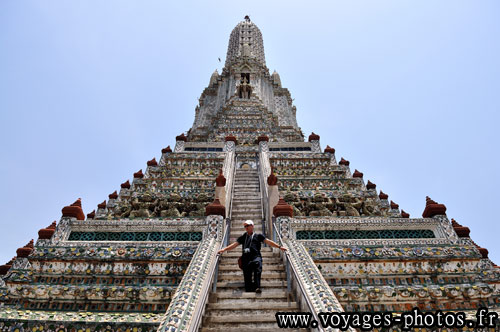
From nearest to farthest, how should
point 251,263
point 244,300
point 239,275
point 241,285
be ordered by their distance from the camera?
point 244,300
point 251,263
point 241,285
point 239,275

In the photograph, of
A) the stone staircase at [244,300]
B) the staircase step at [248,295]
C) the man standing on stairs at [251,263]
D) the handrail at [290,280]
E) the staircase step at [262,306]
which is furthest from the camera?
the man standing on stairs at [251,263]

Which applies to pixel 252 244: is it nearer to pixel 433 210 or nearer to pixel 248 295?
pixel 248 295

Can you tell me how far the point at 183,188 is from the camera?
1323cm

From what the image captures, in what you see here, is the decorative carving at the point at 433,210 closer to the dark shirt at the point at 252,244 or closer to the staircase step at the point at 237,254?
the staircase step at the point at 237,254

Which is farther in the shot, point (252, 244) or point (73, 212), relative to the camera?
point (73, 212)

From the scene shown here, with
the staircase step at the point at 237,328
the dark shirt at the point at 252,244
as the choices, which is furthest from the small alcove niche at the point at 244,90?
the staircase step at the point at 237,328

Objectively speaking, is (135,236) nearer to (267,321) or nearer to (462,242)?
(267,321)

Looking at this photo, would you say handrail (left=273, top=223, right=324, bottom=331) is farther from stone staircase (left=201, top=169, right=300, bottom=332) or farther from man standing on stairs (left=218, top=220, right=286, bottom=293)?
man standing on stairs (left=218, top=220, right=286, bottom=293)

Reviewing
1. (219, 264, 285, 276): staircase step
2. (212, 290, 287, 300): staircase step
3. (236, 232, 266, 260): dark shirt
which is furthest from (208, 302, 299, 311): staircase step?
(219, 264, 285, 276): staircase step

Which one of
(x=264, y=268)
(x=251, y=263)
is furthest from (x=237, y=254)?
(x=251, y=263)

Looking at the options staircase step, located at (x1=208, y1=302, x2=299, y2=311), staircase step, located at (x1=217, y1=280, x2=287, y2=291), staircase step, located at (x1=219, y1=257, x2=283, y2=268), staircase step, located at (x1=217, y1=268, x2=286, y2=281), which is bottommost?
staircase step, located at (x1=208, y1=302, x2=299, y2=311)

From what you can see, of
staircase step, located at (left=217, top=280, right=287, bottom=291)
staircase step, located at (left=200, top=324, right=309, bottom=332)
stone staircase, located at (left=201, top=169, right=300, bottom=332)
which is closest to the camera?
staircase step, located at (left=200, top=324, right=309, bottom=332)

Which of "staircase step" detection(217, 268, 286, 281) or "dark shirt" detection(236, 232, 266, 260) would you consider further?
"staircase step" detection(217, 268, 286, 281)

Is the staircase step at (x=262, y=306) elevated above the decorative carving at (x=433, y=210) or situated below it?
below
